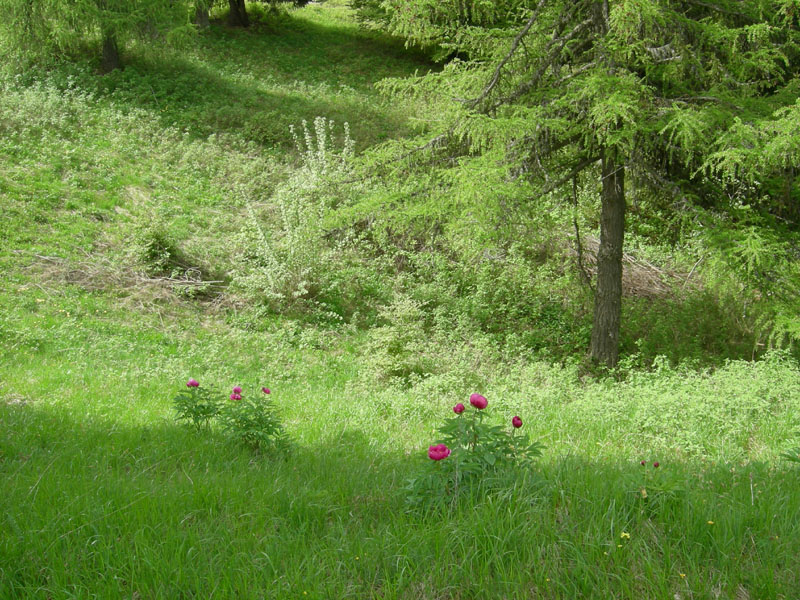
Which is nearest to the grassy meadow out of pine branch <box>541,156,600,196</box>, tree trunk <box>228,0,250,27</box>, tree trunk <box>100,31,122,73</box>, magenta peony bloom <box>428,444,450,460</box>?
magenta peony bloom <box>428,444,450,460</box>

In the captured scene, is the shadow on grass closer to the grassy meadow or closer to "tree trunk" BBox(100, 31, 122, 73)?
"tree trunk" BBox(100, 31, 122, 73)

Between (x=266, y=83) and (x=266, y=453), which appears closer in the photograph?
(x=266, y=453)

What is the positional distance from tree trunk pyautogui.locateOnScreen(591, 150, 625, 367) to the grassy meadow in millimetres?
466

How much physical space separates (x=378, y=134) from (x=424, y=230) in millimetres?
8337

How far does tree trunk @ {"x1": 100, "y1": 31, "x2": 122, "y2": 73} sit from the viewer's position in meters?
16.2

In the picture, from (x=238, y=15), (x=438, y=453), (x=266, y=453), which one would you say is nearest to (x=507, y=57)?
(x=266, y=453)

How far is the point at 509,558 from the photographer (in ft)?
9.09

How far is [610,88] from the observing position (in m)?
6.81

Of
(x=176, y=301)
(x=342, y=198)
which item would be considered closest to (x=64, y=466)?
(x=176, y=301)

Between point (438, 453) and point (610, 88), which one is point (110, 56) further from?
point (438, 453)

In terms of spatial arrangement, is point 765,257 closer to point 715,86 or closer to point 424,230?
point 715,86

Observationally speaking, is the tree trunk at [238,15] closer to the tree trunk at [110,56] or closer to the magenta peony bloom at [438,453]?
the tree trunk at [110,56]

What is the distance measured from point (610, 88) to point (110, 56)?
14491mm

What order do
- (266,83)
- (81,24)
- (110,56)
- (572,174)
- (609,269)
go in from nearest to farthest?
(572,174) < (609,269) < (81,24) < (110,56) < (266,83)
